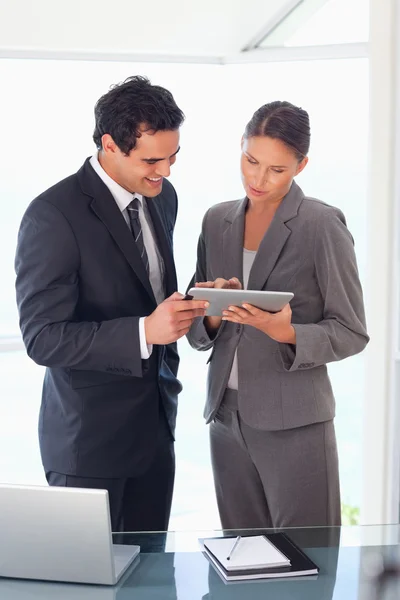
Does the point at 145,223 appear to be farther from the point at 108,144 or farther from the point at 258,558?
the point at 258,558

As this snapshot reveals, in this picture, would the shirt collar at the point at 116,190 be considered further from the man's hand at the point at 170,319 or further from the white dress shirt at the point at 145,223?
the man's hand at the point at 170,319

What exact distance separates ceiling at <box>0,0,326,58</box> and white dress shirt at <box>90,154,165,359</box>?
1697mm

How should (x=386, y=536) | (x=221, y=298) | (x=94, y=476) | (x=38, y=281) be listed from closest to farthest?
(x=386, y=536), (x=221, y=298), (x=38, y=281), (x=94, y=476)

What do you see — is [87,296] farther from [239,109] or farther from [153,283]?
[239,109]

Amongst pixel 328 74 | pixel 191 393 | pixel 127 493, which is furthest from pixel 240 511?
pixel 328 74

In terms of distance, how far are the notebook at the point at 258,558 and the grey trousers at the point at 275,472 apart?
0.45 meters

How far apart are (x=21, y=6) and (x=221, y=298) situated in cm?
232

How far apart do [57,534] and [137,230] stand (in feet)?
3.33

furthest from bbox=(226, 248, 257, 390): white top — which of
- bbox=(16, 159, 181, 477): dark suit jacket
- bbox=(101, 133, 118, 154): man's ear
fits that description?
bbox=(101, 133, 118, 154): man's ear

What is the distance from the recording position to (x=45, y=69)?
402 centimetres

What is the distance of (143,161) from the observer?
2.28 m

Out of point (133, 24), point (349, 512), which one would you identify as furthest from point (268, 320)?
point (349, 512)

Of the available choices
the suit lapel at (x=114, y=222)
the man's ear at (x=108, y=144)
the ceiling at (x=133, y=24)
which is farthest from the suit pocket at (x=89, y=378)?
the ceiling at (x=133, y=24)

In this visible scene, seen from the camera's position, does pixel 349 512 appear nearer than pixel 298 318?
No
